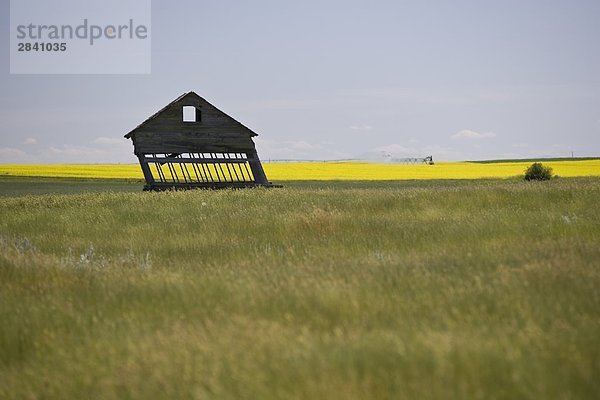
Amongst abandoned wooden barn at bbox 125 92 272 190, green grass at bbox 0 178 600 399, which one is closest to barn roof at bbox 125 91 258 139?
abandoned wooden barn at bbox 125 92 272 190

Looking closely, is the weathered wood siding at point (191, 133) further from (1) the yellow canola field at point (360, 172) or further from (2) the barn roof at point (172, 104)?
(1) the yellow canola field at point (360, 172)

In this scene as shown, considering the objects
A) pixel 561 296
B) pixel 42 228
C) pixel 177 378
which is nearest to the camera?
pixel 177 378

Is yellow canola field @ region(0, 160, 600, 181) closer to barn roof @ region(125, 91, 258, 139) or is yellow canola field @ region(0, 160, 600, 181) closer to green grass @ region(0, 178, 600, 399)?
barn roof @ region(125, 91, 258, 139)

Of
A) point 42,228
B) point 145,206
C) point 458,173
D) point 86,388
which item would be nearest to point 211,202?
point 145,206

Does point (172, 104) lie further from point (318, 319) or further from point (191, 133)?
point (318, 319)

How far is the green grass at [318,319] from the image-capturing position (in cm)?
403

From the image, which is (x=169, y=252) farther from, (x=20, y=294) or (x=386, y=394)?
(x=386, y=394)

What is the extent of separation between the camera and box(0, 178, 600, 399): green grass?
13.2ft

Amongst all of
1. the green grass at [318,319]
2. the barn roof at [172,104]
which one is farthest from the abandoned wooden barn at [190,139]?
the green grass at [318,319]

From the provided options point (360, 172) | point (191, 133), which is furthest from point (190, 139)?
point (360, 172)

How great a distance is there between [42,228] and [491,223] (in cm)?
941

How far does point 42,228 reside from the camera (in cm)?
1477

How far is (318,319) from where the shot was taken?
5336mm

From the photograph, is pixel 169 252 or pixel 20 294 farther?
pixel 169 252
